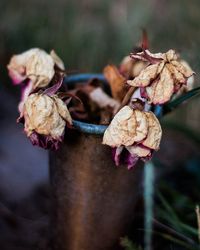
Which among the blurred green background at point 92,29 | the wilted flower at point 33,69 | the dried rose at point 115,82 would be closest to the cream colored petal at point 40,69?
the wilted flower at point 33,69

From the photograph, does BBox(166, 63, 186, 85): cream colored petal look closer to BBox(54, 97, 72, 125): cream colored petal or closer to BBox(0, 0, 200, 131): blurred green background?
BBox(54, 97, 72, 125): cream colored petal

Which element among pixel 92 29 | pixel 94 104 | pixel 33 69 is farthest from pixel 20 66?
pixel 92 29

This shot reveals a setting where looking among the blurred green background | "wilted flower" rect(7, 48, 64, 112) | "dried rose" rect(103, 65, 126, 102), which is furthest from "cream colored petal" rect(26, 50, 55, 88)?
the blurred green background

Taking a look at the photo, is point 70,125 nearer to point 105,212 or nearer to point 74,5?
point 105,212

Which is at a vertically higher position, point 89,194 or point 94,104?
point 94,104

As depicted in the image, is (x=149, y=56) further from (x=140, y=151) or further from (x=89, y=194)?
(x=89, y=194)

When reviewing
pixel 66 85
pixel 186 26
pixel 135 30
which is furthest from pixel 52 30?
pixel 66 85
